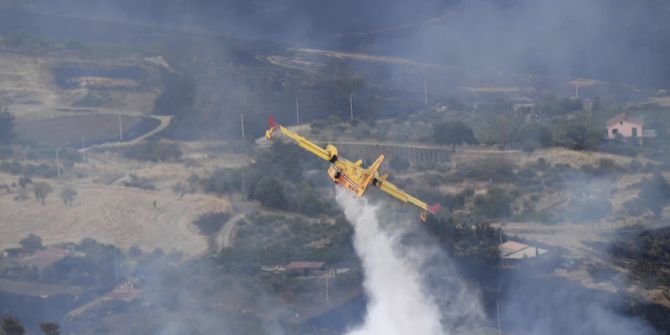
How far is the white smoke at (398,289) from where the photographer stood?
40.8 meters

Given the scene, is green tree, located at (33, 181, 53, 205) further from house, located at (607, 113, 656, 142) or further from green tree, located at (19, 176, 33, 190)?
house, located at (607, 113, 656, 142)

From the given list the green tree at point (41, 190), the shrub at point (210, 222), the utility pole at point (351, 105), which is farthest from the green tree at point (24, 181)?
the utility pole at point (351, 105)

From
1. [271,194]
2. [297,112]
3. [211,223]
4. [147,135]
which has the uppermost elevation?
[297,112]

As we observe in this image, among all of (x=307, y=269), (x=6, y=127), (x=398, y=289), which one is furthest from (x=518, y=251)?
(x=6, y=127)

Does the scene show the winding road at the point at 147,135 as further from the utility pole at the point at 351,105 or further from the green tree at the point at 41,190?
the utility pole at the point at 351,105

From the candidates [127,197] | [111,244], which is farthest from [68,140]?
[111,244]

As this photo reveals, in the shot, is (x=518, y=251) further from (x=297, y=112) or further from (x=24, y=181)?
(x=297, y=112)

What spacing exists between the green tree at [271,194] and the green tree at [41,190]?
9.07 metres

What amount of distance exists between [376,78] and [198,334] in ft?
132

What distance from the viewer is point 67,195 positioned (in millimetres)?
54938

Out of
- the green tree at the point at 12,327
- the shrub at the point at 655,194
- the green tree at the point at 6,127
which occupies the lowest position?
the green tree at the point at 12,327

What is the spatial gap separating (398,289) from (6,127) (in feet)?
101

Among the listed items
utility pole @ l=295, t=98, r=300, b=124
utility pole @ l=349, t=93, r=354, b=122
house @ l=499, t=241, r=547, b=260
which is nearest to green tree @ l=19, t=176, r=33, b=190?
utility pole @ l=295, t=98, r=300, b=124

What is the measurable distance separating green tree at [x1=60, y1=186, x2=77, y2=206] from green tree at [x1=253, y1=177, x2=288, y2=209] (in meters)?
7.91
